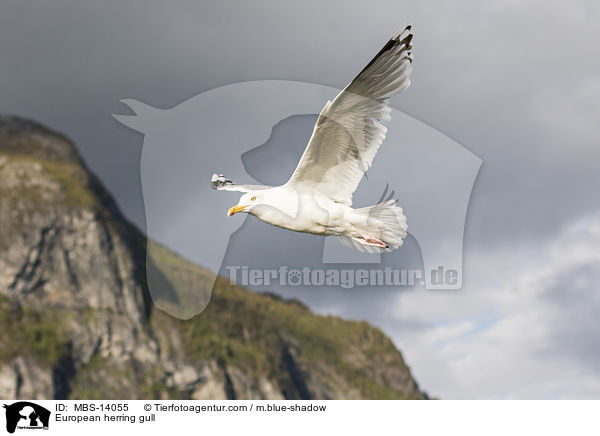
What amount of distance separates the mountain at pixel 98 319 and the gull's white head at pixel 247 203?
413 ft

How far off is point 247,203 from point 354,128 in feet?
6.64

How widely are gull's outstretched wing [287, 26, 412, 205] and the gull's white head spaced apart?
563mm

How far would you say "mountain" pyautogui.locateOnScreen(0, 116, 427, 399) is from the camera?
5723 inches

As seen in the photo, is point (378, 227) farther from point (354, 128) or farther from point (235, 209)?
point (235, 209)

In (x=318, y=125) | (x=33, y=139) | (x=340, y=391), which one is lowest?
(x=340, y=391)

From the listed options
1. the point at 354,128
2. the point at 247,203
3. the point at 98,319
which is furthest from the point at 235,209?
the point at 98,319

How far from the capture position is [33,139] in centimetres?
17388
